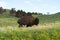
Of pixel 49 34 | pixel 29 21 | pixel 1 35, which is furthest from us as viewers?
pixel 29 21

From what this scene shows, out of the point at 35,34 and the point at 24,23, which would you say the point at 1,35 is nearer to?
the point at 35,34

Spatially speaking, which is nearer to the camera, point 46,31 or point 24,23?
point 46,31

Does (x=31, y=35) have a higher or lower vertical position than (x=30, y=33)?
lower

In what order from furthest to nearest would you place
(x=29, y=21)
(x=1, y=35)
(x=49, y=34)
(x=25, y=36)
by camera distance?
(x=29, y=21) < (x=49, y=34) < (x=25, y=36) < (x=1, y=35)

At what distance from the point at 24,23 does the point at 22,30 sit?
940cm

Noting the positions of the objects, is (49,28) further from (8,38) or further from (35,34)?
(8,38)

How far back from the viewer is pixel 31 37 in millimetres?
15672

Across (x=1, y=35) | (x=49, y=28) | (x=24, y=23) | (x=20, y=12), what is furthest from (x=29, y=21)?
(x=20, y=12)

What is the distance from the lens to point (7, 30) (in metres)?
15.5

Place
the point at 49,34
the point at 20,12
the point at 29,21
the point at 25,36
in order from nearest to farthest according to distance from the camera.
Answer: the point at 25,36
the point at 49,34
the point at 29,21
the point at 20,12

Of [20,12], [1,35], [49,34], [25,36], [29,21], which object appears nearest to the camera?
[1,35]

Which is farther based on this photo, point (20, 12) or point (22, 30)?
point (20, 12)

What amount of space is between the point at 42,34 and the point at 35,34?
1.75 feet

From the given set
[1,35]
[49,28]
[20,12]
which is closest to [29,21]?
[49,28]
